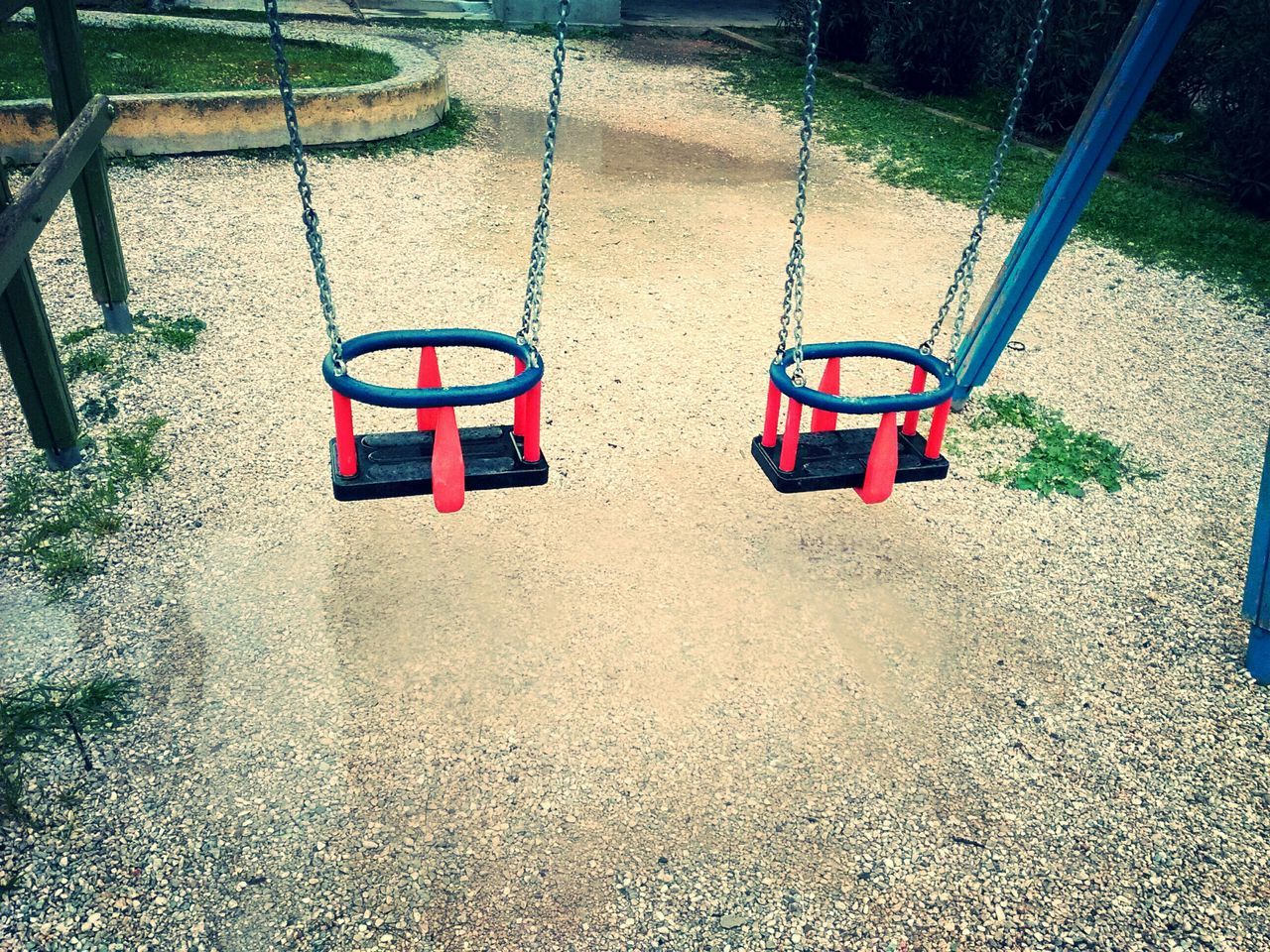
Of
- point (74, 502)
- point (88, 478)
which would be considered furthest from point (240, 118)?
point (74, 502)

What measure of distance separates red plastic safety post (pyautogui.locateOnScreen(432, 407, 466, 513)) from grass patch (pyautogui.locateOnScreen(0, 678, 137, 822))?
3.53ft

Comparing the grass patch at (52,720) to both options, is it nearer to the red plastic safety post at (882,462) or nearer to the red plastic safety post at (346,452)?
the red plastic safety post at (346,452)

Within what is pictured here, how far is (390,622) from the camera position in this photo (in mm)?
3207

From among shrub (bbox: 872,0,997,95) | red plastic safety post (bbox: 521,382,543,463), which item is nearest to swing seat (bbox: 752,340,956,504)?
red plastic safety post (bbox: 521,382,543,463)

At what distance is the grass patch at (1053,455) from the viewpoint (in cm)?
425

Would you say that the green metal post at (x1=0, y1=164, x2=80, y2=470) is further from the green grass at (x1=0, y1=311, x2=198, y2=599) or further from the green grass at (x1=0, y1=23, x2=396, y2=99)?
the green grass at (x1=0, y1=23, x2=396, y2=99)

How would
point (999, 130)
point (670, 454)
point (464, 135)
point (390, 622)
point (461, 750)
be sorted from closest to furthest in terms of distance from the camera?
1. point (461, 750)
2. point (390, 622)
3. point (670, 454)
4. point (464, 135)
5. point (999, 130)

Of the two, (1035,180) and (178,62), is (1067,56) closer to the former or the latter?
(1035,180)

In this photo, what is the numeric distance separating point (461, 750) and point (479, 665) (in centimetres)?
36

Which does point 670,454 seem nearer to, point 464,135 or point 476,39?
point 464,135

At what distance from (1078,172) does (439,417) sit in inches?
116

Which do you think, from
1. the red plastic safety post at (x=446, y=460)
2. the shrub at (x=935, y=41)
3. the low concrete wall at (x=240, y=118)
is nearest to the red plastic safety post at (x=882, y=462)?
the red plastic safety post at (x=446, y=460)

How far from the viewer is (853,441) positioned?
10.7 feet

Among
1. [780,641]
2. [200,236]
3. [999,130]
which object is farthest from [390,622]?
[999,130]
